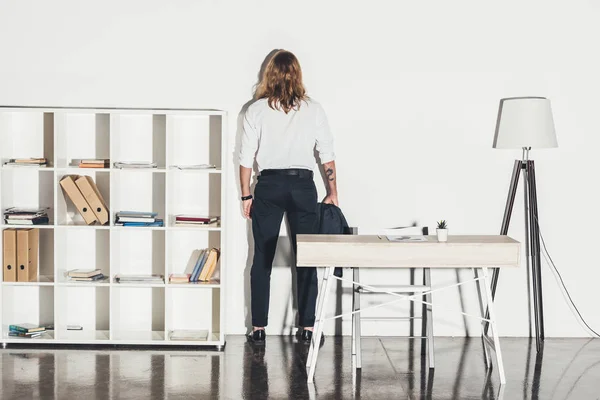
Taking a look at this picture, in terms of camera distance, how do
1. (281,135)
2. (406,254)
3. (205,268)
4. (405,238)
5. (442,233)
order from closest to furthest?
1. (406,254)
2. (442,233)
3. (405,238)
4. (281,135)
5. (205,268)

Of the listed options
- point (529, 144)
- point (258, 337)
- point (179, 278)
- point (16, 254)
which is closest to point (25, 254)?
point (16, 254)

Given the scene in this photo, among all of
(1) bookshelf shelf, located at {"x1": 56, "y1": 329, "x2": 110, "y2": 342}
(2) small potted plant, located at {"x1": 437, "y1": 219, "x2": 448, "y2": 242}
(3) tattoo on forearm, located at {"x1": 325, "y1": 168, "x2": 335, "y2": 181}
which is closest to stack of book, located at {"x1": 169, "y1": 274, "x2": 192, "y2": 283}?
(1) bookshelf shelf, located at {"x1": 56, "y1": 329, "x2": 110, "y2": 342}

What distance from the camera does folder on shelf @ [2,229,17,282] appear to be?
20.1ft

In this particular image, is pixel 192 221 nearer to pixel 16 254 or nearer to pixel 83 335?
pixel 83 335

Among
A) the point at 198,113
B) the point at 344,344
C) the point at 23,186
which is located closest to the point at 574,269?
the point at 344,344

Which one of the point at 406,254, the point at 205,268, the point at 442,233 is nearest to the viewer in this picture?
the point at 406,254

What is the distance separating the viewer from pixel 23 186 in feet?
21.2

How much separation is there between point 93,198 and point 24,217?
0.51 m

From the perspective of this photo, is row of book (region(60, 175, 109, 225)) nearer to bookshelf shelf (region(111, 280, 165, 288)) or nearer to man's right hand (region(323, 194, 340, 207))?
bookshelf shelf (region(111, 280, 165, 288))

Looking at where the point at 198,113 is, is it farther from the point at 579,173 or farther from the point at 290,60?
the point at 579,173

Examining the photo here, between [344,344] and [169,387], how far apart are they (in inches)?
62.4

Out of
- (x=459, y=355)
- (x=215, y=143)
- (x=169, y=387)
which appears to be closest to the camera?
(x=169, y=387)

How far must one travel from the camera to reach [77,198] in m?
6.12

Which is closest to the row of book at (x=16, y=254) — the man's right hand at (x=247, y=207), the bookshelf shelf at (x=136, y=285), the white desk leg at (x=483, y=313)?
the bookshelf shelf at (x=136, y=285)
